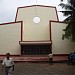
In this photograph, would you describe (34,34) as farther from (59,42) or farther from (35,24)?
(59,42)

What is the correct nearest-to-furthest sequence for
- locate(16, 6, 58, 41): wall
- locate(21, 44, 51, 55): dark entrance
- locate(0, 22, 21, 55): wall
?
locate(21, 44, 51, 55): dark entrance, locate(0, 22, 21, 55): wall, locate(16, 6, 58, 41): wall

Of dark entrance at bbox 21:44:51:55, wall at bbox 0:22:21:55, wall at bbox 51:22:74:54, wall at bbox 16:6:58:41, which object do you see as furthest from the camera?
wall at bbox 16:6:58:41

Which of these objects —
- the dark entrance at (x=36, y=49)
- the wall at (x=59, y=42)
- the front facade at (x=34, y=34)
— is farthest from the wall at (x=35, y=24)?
the dark entrance at (x=36, y=49)

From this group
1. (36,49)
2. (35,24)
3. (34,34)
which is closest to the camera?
(36,49)

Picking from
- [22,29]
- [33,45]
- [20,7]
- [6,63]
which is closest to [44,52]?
[33,45]

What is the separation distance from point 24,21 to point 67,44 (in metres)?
9.70

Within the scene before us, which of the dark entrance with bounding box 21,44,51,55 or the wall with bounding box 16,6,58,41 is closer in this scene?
the dark entrance with bounding box 21,44,51,55

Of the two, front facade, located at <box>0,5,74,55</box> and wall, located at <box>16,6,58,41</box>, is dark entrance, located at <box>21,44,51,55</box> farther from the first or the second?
wall, located at <box>16,6,58,41</box>

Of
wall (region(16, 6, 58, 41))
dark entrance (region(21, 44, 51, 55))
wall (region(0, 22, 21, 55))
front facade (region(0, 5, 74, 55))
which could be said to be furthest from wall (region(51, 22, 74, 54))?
wall (region(0, 22, 21, 55))

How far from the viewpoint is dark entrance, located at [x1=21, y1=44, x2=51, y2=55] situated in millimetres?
52188

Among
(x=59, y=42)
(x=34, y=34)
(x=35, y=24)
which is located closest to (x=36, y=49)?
(x=34, y=34)

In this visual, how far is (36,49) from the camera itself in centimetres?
5253

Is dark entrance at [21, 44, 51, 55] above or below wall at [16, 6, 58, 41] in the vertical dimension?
below

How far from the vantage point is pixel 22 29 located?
53219mm
